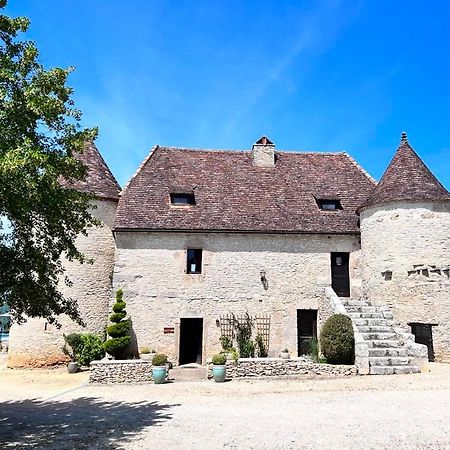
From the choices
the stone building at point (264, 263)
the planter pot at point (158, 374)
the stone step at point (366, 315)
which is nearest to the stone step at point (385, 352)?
the stone building at point (264, 263)

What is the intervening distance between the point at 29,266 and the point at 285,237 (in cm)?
1129

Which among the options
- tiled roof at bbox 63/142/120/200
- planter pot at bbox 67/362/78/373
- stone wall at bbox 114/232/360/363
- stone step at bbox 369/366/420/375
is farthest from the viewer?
tiled roof at bbox 63/142/120/200

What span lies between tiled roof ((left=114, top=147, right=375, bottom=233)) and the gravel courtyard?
6.63m

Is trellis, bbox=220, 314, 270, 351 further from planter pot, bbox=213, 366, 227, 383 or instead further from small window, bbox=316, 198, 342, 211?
small window, bbox=316, 198, 342, 211

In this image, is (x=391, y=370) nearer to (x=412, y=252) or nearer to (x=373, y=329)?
(x=373, y=329)

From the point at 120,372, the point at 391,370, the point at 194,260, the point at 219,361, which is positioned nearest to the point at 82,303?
the point at 120,372

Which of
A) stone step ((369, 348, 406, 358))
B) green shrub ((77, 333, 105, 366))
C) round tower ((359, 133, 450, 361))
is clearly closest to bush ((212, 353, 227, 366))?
stone step ((369, 348, 406, 358))

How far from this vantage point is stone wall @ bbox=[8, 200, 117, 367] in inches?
648

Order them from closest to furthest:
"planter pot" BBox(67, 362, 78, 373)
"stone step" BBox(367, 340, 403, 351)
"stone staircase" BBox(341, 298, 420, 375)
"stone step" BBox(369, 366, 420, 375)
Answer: "stone step" BBox(369, 366, 420, 375), "stone staircase" BBox(341, 298, 420, 375), "stone step" BBox(367, 340, 403, 351), "planter pot" BBox(67, 362, 78, 373)

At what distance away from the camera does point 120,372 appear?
13.6m

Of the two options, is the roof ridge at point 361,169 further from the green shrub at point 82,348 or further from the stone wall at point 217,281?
the green shrub at point 82,348

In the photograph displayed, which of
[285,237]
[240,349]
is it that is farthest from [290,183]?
[240,349]

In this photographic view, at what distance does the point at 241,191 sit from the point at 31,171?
12.8 m

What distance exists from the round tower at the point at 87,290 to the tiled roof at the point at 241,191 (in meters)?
1.13
